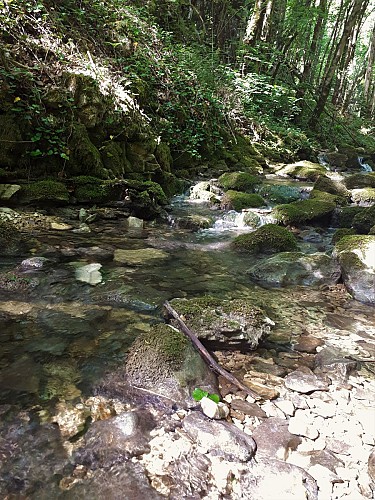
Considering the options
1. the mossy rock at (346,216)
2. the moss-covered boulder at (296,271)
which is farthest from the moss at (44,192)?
the mossy rock at (346,216)

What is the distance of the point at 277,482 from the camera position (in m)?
1.99

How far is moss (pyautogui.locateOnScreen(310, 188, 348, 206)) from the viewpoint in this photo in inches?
361

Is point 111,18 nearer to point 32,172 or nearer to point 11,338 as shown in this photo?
point 32,172

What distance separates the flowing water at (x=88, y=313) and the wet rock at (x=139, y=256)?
2 centimetres

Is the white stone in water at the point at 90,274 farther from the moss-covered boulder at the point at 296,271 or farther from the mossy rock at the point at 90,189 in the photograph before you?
the mossy rock at the point at 90,189

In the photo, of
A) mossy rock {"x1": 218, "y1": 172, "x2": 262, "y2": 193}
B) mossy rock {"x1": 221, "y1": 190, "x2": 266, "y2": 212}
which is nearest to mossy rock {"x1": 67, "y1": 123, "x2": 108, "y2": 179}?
mossy rock {"x1": 221, "y1": 190, "x2": 266, "y2": 212}

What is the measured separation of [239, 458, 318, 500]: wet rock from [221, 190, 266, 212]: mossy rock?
23.8 feet

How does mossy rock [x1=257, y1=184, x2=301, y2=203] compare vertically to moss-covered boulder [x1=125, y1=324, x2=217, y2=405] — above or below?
above

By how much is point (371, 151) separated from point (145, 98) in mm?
15913

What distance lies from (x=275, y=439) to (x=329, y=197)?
8019mm

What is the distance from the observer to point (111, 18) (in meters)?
10.3

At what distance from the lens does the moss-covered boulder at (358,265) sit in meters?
4.72

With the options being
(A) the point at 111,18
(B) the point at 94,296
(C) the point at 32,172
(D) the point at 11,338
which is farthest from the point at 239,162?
(D) the point at 11,338

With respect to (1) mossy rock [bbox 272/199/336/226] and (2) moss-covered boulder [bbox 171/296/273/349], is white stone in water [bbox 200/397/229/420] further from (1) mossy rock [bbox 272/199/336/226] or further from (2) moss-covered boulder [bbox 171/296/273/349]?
(1) mossy rock [bbox 272/199/336/226]
